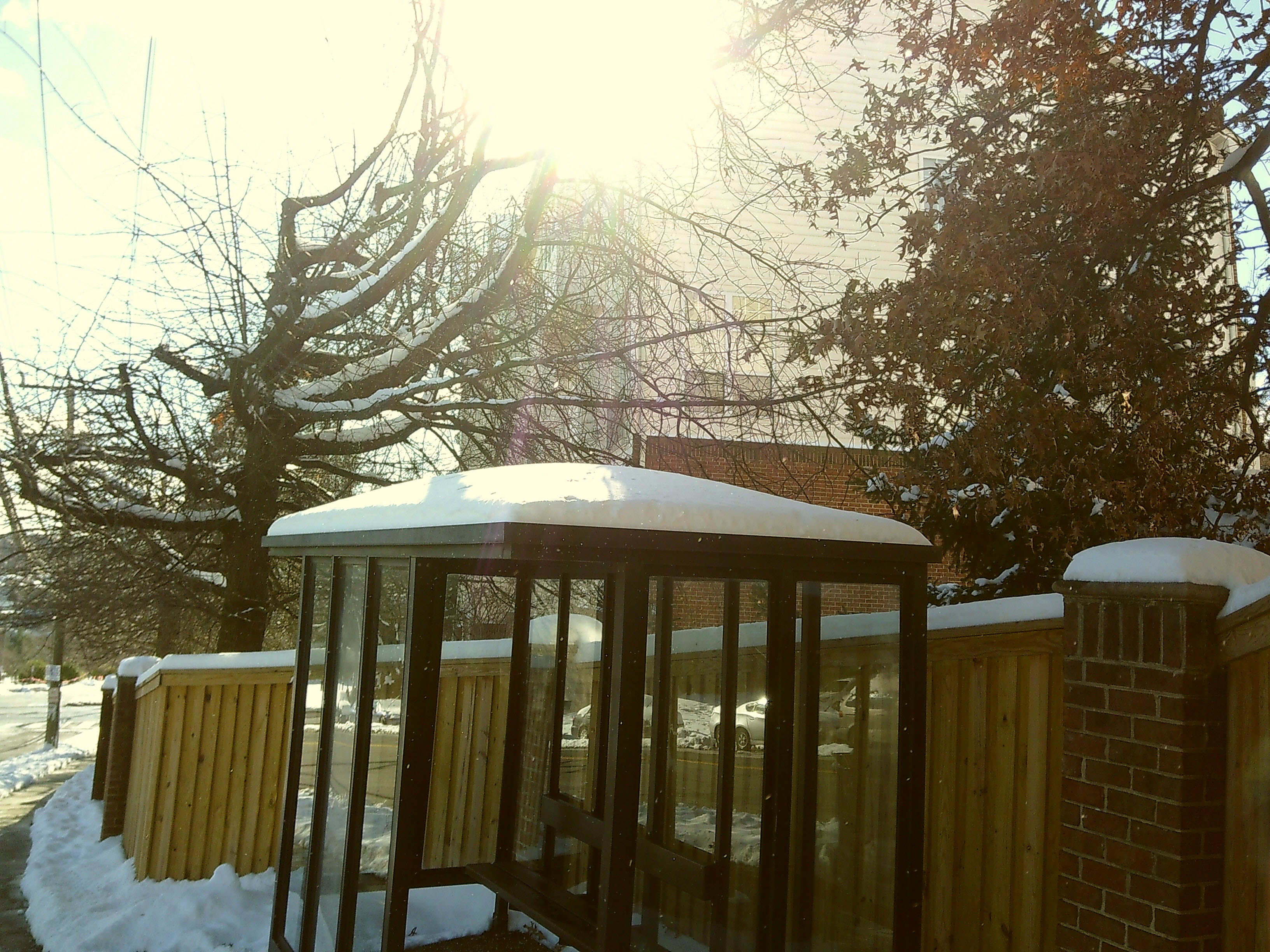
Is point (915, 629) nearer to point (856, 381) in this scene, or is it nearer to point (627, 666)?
point (627, 666)

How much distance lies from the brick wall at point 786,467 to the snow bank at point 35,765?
353 inches

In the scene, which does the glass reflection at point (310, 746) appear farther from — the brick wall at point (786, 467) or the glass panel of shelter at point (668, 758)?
the brick wall at point (786, 467)

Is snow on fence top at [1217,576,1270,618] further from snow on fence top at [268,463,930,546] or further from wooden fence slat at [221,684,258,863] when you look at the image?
wooden fence slat at [221,684,258,863]

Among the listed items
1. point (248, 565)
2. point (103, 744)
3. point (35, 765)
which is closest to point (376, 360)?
point (248, 565)

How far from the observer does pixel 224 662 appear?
682 centimetres

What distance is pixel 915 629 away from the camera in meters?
3.79

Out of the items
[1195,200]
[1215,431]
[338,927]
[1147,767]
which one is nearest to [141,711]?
[338,927]

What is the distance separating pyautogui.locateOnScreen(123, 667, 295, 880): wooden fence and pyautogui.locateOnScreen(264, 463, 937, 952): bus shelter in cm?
172

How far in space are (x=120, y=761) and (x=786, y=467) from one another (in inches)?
242

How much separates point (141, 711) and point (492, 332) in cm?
463

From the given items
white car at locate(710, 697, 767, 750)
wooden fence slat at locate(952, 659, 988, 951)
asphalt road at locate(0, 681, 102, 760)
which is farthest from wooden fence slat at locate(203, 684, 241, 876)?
asphalt road at locate(0, 681, 102, 760)

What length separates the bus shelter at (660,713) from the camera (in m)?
3.31

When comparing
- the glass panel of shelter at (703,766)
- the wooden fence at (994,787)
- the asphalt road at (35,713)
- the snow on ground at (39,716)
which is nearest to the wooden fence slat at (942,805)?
the wooden fence at (994,787)

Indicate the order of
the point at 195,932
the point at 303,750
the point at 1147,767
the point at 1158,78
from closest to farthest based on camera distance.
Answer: the point at 1147,767, the point at 303,750, the point at 195,932, the point at 1158,78
